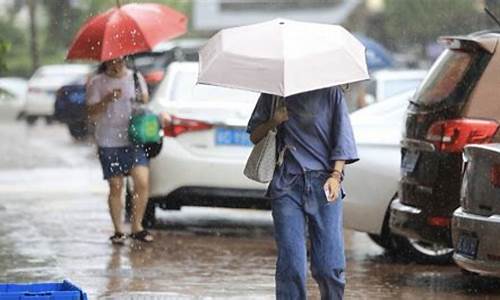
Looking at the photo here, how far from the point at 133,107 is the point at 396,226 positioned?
8.98 feet

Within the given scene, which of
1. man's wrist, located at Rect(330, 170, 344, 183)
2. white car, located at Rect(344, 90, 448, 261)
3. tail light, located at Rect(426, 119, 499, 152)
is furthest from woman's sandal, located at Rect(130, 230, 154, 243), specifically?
man's wrist, located at Rect(330, 170, 344, 183)

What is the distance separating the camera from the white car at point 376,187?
1127cm

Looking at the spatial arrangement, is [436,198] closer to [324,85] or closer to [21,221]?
[324,85]

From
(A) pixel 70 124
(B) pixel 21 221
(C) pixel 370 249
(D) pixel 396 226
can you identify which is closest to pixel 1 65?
(B) pixel 21 221

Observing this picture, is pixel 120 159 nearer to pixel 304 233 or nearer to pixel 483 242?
pixel 483 242

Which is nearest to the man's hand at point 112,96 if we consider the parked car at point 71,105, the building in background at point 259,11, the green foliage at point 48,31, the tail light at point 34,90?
the parked car at point 71,105

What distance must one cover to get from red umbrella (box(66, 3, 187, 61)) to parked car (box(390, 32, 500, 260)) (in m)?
2.51

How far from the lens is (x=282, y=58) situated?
24.6 ft

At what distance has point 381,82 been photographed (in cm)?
1894

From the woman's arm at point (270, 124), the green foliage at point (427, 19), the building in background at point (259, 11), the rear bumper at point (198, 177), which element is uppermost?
the woman's arm at point (270, 124)

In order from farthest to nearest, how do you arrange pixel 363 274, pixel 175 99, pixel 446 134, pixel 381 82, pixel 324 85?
pixel 381 82 → pixel 175 99 → pixel 363 274 → pixel 446 134 → pixel 324 85

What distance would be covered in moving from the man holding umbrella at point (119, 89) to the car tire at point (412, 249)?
6.65 ft

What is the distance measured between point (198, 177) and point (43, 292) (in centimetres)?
580

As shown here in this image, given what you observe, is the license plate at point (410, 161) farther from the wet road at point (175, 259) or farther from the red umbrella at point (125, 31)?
the red umbrella at point (125, 31)
